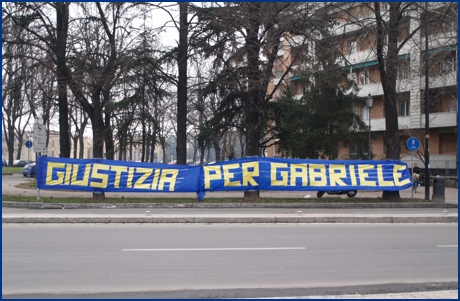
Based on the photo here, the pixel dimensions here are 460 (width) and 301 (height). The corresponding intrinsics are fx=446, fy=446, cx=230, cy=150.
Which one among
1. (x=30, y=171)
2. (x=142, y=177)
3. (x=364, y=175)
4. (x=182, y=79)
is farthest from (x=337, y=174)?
(x=30, y=171)

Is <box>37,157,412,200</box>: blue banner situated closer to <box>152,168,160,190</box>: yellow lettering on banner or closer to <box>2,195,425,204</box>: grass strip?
<box>152,168,160,190</box>: yellow lettering on banner

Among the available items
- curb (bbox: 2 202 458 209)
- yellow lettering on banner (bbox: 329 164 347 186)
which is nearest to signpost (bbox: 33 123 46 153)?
curb (bbox: 2 202 458 209)

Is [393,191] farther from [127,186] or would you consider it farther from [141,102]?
[141,102]

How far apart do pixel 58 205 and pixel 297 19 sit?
12591 millimetres

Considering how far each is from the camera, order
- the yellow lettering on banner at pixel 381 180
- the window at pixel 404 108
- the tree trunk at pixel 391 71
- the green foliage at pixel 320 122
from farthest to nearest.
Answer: the window at pixel 404 108, the green foliage at pixel 320 122, the yellow lettering on banner at pixel 381 180, the tree trunk at pixel 391 71

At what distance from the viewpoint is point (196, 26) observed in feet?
73.9

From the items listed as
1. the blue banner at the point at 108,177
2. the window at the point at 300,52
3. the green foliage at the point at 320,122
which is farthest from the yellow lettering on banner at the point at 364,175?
the green foliage at the point at 320,122

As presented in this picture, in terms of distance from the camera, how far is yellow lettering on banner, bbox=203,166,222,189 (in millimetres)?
19359

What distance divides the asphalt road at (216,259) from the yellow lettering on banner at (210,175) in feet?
22.0

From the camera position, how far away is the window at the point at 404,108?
44397mm

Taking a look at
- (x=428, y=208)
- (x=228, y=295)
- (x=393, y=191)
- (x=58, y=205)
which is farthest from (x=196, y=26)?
(x=228, y=295)

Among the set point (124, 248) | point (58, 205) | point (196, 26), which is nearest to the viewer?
point (124, 248)

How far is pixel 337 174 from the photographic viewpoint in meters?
19.9

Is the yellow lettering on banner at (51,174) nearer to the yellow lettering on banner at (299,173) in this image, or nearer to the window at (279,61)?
the yellow lettering on banner at (299,173)
